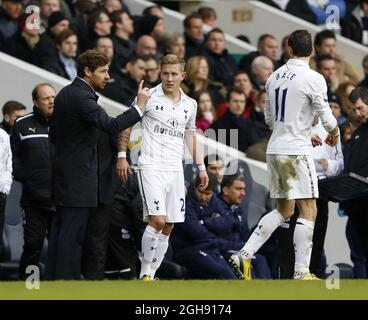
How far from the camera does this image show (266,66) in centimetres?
2375

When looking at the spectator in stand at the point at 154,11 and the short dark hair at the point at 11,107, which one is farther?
the spectator in stand at the point at 154,11

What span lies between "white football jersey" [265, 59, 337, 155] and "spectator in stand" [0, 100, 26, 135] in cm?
386

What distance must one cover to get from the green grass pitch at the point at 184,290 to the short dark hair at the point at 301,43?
2.11 metres

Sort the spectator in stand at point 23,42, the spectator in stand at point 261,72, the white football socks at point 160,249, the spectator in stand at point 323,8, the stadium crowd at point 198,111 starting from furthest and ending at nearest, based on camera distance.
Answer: the spectator in stand at point 323,8 < the spectator in stand at point 261,72 < the spectator in stand at point 23,42 < the stadium crowd at point 198,111 < the white football socks at point 160,249

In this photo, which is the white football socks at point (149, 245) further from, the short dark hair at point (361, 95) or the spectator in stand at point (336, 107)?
the spectator in stand at point (336, 107)

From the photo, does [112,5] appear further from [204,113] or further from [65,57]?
[204,113]

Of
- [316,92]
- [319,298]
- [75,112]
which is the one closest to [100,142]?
[75,112]

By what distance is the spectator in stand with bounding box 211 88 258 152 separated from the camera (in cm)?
2159

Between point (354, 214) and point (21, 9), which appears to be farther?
point (21, 9)

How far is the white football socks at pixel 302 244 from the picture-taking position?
15797 millimetres

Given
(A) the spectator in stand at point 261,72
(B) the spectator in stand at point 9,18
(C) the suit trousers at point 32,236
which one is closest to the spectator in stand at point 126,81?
(B) the spectator in stand at point 9,18

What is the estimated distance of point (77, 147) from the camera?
626 inches
